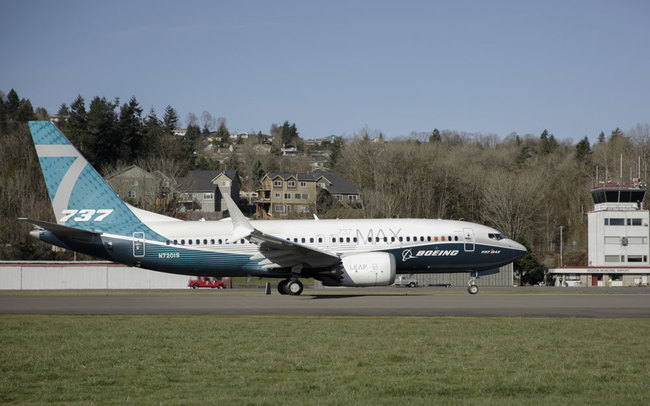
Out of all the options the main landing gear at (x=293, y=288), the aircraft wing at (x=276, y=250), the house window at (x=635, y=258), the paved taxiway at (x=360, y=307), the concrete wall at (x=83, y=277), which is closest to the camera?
the paved taxiway at (x=360, y=307)

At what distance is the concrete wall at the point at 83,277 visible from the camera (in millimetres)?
57406

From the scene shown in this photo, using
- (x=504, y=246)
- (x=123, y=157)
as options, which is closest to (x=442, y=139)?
(x=123, y=157)

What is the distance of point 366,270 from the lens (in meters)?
32.0

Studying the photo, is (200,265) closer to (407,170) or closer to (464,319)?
(464,319)

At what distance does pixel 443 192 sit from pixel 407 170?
6395 millimetres

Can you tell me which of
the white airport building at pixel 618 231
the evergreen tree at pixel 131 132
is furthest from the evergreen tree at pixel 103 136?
the white airport building at pixel 618 231

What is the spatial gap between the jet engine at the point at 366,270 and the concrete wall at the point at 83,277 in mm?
28991

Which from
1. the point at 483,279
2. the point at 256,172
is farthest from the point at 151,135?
the point at 483,279

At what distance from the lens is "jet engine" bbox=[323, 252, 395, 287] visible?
31.9 meters

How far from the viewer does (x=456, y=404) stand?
10461 mm

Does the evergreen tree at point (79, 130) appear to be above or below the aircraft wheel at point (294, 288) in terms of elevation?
above

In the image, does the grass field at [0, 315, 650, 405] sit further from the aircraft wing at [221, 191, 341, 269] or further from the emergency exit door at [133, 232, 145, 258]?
the emergency exit door at [133, 232, 145, 258]

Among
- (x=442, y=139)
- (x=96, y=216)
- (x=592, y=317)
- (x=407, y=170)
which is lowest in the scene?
(x=592, y=317)

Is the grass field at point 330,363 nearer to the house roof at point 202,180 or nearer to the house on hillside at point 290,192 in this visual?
the house roof at point 202,180
